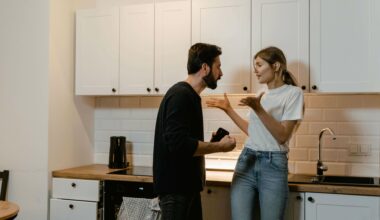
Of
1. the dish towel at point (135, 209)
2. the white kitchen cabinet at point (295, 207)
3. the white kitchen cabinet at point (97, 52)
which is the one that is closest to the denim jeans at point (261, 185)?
the white kitchen cabinet at point (295, 207)

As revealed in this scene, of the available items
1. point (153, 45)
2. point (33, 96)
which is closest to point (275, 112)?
point (153, 45)

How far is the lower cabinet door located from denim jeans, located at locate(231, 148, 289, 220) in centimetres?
109

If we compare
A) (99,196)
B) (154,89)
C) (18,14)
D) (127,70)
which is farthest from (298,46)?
(18,14)

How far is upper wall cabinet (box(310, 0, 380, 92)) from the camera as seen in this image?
8.22 ft

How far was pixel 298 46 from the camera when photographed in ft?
8.65

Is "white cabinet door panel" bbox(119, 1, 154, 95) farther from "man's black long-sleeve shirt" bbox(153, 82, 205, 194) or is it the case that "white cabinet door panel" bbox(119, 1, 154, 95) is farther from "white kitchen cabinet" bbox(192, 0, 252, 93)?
"man's black long-sleeve shirt" bbox(153, 82, 205, 194)

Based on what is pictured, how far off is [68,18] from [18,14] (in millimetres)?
360

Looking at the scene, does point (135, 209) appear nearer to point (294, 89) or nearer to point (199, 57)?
point (199, 57)

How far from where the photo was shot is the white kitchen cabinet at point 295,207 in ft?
7.96

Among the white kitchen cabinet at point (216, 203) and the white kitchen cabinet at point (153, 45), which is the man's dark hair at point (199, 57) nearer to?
the white kitchen cabinet at point (153, 45)

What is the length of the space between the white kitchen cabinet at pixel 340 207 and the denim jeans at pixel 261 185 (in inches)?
8.5

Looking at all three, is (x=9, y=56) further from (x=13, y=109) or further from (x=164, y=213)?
(x=164, y=213)

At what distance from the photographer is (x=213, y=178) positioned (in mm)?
2713

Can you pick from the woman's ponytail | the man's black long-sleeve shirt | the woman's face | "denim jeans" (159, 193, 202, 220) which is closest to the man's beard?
the man's black long-sleeve shirt
